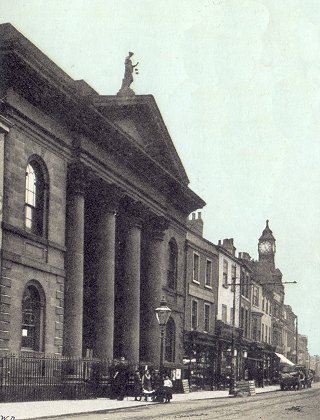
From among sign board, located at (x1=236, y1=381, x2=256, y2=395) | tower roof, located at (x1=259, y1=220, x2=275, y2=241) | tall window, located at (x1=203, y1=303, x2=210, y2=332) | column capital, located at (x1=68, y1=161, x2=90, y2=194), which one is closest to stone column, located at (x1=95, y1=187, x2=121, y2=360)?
column capital, located at (x1=68, y1=161, x2=90, y2=194)

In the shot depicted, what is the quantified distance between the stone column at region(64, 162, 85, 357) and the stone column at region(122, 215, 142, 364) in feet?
23.3

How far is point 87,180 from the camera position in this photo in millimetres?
30969

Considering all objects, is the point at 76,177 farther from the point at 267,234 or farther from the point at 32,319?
the point at 267,234

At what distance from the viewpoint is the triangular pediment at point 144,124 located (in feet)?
118

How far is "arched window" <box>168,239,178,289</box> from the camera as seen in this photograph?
145 ft

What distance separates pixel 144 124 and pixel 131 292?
816 cm

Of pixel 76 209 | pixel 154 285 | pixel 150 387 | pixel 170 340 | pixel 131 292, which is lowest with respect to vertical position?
pixel 150 387

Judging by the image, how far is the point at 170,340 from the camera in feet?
142

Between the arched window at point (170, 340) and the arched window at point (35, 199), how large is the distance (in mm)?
16620

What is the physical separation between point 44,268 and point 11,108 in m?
5.73

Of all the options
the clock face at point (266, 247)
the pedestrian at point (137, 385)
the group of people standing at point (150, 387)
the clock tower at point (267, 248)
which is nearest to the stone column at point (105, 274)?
the pedestrian at point (137, 385)

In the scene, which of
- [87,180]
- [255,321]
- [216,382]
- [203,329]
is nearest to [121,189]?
[87,180]

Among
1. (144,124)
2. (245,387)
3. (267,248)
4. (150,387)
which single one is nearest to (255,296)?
(245,387)

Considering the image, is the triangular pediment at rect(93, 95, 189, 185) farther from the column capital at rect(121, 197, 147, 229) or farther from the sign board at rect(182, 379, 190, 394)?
the sign board at rect(182, 379, 190, 394)
